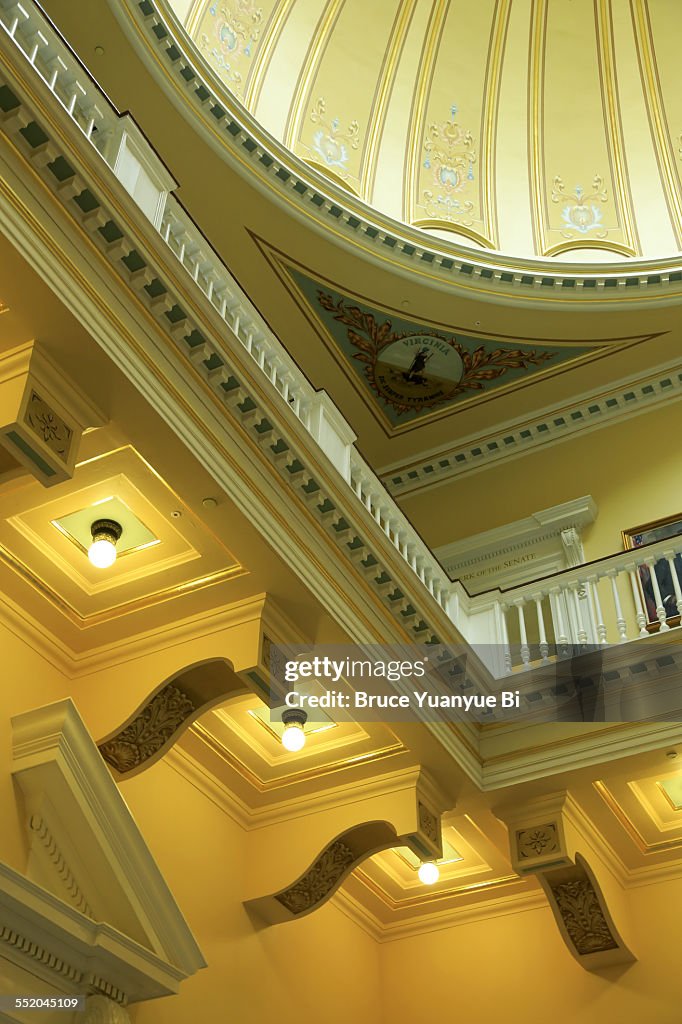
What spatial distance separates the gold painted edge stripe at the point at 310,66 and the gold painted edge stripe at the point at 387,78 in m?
0.82

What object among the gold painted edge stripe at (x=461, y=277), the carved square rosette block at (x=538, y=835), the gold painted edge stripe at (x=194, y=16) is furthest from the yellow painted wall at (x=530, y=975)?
the gold painted edge stripe at (x=194, y=16)

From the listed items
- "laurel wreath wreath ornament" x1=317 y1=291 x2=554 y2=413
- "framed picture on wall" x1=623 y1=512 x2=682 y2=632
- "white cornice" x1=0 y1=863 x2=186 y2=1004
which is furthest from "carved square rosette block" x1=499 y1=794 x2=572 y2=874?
"laurel wreath wreath ornament" x1=317 y1=291 x2=554 y2=413

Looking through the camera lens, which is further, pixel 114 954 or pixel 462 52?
pixel 462 52

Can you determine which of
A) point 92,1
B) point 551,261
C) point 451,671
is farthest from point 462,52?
point 451,671

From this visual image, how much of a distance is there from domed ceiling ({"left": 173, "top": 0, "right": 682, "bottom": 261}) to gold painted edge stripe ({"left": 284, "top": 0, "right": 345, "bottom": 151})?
2 cm

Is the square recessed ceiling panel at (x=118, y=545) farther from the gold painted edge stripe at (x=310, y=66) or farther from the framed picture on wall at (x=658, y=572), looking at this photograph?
the gold painted edge stripe at (x=310, y=66)

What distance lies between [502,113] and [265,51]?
3.39 meters

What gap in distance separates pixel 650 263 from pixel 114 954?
9.39 meters

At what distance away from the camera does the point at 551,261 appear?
1200cm

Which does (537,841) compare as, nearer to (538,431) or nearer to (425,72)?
(538,431)

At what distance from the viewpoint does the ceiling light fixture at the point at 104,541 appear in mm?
5941

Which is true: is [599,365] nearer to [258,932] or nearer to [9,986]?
[258,932]

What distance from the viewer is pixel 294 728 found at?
6.81 m

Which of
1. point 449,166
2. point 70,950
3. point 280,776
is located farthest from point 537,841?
point 449,166
